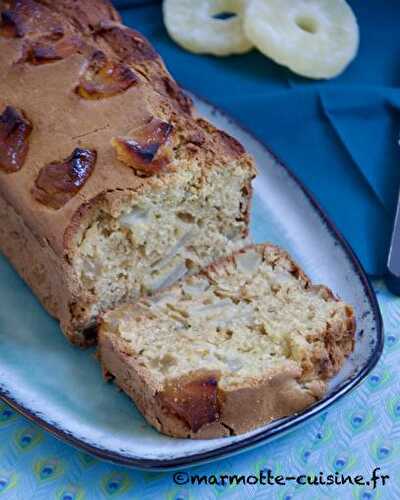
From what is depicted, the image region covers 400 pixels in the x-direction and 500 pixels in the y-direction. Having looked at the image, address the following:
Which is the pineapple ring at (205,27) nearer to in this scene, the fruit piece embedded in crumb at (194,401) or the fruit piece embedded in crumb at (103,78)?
the fruit piece embedded in crumb at (103,78)

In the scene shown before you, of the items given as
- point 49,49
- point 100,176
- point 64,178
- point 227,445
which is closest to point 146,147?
point 100,176

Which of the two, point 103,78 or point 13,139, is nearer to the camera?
point 13,139

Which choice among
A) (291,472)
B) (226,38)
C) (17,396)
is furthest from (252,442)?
(226,38)

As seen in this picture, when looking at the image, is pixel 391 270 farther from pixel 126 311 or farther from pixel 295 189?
pixel 126 311

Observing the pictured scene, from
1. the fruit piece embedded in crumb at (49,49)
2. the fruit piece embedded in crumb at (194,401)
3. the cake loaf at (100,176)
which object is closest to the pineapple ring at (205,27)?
the cake loaf at (100,176)

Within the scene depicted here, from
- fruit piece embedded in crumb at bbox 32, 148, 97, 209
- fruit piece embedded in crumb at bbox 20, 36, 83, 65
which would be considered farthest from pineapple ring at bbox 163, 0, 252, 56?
fruit piece embedded in crumb at bbox 32, 148, 97, 209

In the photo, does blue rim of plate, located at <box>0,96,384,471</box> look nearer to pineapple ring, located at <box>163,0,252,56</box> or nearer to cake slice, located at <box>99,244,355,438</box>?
cake slice, located at <box>99,244,355,438</box>

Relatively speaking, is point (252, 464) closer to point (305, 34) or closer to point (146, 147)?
point (146, 147)
